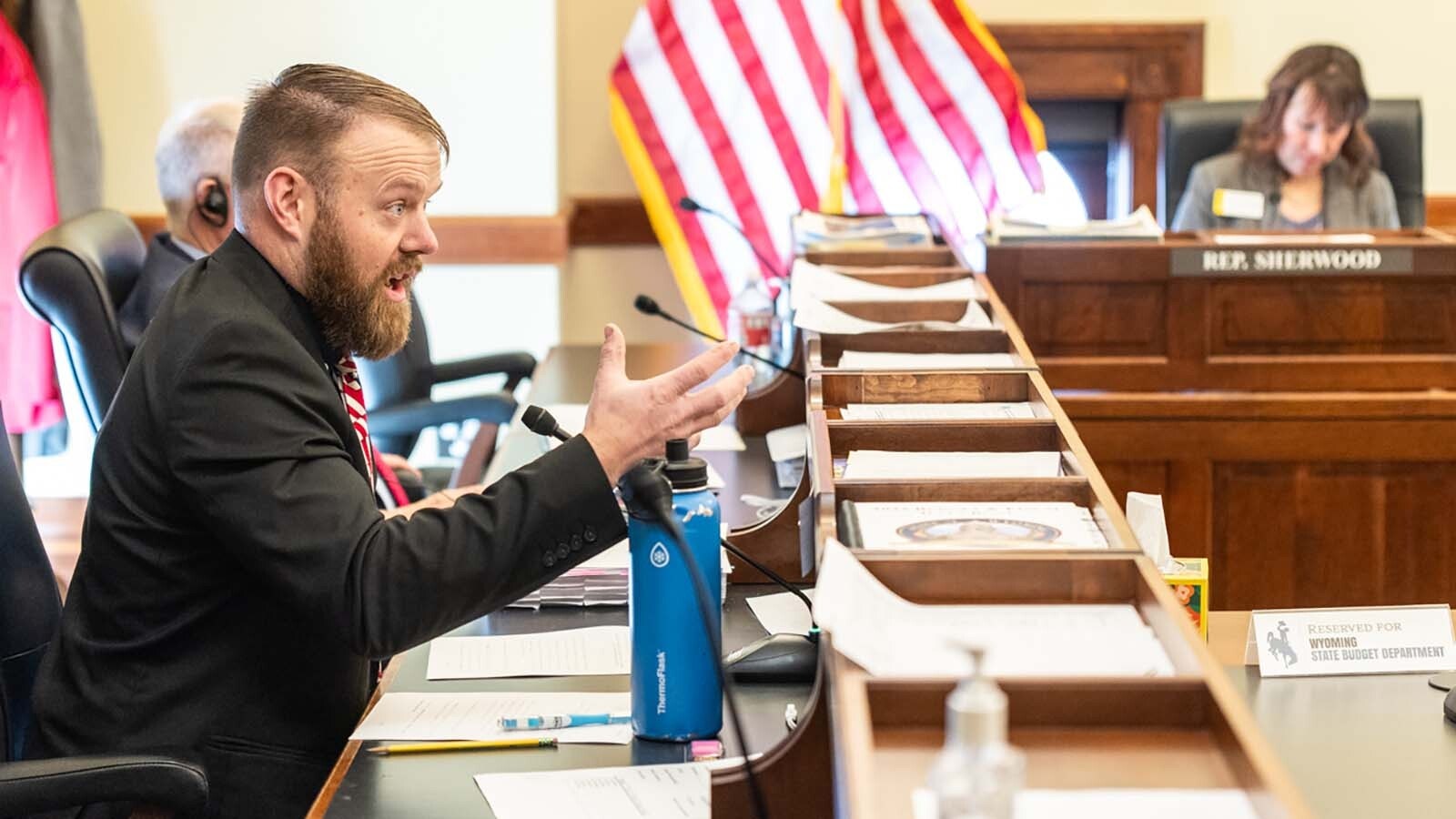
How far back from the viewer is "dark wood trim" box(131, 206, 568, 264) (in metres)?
4.25

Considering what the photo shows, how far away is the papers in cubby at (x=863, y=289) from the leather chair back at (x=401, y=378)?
1103mm

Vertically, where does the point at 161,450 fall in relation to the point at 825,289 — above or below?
below

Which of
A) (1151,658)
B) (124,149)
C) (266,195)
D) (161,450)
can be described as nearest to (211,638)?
(161,450)

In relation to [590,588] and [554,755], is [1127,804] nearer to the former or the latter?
[554,755]

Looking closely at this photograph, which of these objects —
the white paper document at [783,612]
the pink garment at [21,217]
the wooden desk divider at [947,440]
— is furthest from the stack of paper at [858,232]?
the pink garment at [21,217]

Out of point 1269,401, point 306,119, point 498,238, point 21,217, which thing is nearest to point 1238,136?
point 1269,401

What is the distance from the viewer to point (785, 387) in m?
2.60

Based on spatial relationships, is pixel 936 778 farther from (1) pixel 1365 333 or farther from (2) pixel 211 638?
(1) pixel 1365 333

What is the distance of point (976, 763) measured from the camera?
0.75 metres

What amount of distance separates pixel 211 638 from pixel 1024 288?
1613 mm

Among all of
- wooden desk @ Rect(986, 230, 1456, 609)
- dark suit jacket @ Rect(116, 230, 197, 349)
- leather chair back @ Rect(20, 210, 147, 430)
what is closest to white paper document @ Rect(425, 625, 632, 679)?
leather chair back @ Rect(20, 210, 147, 430)

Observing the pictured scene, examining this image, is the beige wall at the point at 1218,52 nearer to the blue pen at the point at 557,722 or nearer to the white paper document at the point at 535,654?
the white paper document at the point at 535,654

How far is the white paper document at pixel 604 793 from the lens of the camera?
1206 mm

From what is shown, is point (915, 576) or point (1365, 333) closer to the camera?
point (915, 576)
